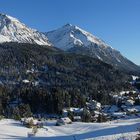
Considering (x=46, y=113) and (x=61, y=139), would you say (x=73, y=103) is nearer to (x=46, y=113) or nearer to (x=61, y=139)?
(x=46, y=113)

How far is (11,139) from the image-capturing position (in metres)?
39.8

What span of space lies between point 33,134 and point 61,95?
14632 cm

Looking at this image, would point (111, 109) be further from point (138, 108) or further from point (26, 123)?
point (26, 123)

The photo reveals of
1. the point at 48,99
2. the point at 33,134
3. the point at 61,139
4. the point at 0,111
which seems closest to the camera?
the point at 61,139

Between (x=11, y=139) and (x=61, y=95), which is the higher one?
(x=61, y=95)

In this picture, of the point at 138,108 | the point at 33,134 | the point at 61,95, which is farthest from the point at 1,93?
the point at 33,134

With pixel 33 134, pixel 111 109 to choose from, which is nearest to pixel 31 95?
pixel 111 109

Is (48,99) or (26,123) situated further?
(48,99)

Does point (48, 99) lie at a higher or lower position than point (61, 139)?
higher

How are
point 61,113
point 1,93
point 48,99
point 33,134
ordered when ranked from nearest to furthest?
point 33,134
point 61,113
point 48,99
point 1,93

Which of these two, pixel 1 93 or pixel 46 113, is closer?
pixel 46 113

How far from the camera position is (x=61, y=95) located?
19400cm

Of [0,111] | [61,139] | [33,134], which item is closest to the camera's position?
[61,139]

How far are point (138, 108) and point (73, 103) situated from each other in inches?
1211
